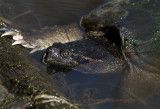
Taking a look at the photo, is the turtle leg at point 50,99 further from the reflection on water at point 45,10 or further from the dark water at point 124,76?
the reflection on water at point 45,10

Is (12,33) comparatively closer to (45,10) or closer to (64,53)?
(64,53)

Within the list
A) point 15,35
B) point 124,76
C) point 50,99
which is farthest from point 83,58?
point 50,99

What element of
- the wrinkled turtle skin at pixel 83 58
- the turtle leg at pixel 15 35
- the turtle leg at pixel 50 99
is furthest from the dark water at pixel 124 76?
the turtle leg at pixel 15 35

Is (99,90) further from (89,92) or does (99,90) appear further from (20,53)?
(20,53)

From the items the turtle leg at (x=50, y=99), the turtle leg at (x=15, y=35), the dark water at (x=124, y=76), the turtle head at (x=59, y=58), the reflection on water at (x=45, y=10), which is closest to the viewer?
the turtle leg at (x=50, y=99)

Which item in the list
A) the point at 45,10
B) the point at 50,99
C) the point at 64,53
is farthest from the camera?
the point at 45,10

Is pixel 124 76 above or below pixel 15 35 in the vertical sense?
below

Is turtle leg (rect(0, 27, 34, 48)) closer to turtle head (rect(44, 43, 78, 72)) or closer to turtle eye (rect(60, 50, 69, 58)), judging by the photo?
turtle head (rect(44, 43, 78, 72))

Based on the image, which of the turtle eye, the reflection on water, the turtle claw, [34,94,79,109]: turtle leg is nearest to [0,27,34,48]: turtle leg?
the turtle claw

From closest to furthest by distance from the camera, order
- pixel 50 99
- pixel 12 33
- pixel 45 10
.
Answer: pixel 50 99 → pixel 12 33 → pixel 45 10
